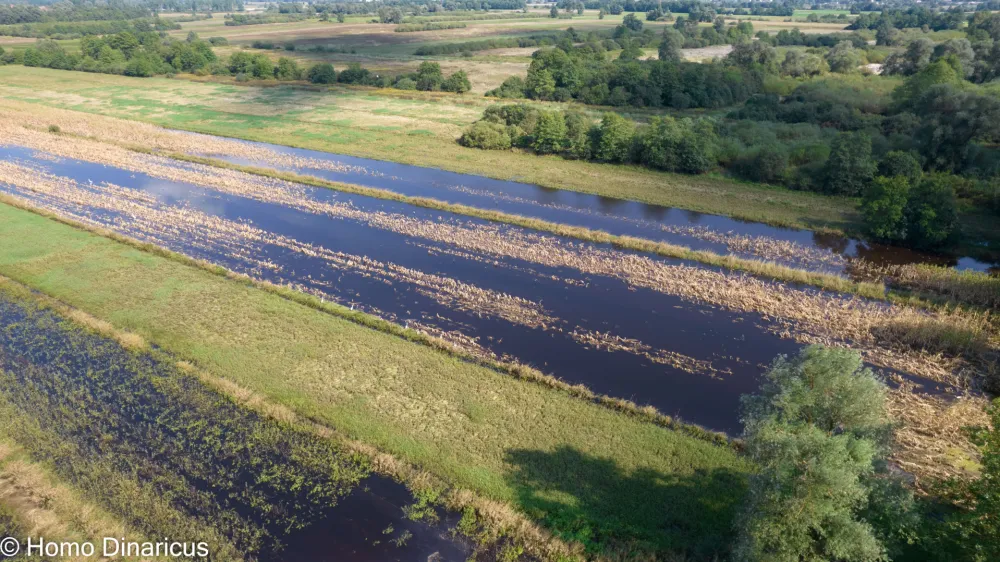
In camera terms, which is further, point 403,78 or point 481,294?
point 403,78

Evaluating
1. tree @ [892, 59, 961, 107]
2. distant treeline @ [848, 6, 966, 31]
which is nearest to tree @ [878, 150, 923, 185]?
tree @ [892, 59, 961, 107]

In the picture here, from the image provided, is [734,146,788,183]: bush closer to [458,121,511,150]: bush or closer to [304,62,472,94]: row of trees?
[458,121,511,150]: bush

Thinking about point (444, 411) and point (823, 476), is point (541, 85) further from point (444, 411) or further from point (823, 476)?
point (823, 476)

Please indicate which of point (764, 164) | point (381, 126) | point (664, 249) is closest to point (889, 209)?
point (764, 164)

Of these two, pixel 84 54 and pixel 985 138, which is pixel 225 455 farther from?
pixel 84 54

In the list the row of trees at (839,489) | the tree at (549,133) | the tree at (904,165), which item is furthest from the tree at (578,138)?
the row of trees at (839,489)
